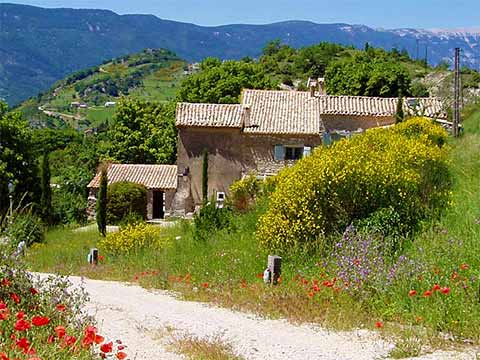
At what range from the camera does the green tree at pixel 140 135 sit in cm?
5159

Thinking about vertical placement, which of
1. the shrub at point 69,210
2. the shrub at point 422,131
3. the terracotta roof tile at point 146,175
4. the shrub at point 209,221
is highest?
the shrub at point 422,131

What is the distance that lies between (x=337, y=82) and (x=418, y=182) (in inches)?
1741

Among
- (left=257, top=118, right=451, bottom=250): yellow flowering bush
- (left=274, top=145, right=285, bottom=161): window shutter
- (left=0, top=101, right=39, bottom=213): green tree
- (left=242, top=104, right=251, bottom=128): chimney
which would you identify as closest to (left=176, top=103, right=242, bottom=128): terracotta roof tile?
(left=242, top=104, right=251, bottom=128): chimney

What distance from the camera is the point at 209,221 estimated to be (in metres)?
17.5

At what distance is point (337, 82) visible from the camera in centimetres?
5703

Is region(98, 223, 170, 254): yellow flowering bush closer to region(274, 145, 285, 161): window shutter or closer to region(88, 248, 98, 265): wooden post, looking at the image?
region(88, 248, 98, 265): wooden post

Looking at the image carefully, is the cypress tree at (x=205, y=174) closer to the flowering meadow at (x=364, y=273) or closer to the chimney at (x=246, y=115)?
the chimney at (x=246, y=115)

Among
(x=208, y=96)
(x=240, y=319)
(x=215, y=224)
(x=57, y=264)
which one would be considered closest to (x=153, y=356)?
(x=240, y=319)

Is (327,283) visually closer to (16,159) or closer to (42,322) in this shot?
(42,322)

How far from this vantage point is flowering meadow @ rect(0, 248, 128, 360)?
5.31 meters

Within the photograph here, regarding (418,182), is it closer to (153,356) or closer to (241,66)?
(153,356)

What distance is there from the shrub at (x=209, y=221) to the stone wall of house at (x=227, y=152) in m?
16.8

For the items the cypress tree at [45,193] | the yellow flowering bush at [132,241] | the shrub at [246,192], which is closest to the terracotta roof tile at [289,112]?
the shrub at [246,192]

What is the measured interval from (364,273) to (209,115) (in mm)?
26379
